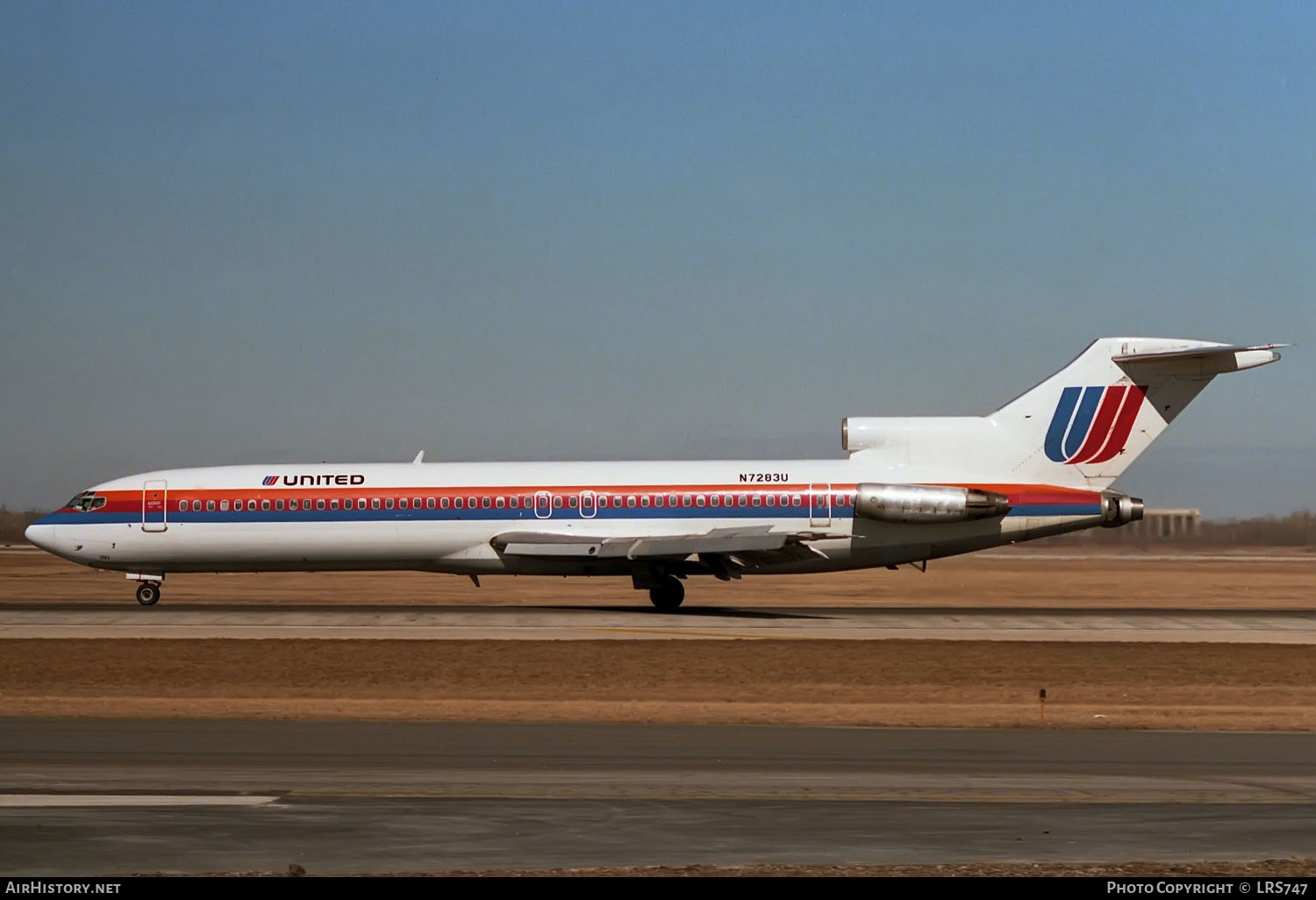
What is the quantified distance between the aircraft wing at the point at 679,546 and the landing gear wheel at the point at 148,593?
8832 mm

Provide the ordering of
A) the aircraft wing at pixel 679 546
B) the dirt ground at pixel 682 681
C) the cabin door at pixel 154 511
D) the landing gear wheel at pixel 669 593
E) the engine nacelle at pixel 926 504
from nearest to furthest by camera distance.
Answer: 1. the dirt ground at pixel 682 681
2. the aircraft wing at pixel 679 546
3. the engine nacelle at pixel 926 504
4. the landing gear wheel at pixel 669 593
5. the cabin door at pixel 154 511

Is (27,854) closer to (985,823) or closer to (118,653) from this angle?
(985,823)

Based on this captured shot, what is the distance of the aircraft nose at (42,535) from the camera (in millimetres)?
37688

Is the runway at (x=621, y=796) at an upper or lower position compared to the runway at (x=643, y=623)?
lower

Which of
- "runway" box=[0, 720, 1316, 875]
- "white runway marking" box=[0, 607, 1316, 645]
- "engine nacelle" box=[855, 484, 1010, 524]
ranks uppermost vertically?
"engine nacelle" box=[855, 484, 1010, 524]

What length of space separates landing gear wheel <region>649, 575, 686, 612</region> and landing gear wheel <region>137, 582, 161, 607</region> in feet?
41.5

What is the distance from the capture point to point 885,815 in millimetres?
11484

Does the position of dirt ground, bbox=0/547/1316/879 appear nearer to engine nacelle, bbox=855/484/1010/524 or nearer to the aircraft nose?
engine nacelle, bbox=855/484/1010/524

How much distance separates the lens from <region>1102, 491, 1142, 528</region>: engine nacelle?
35.4m

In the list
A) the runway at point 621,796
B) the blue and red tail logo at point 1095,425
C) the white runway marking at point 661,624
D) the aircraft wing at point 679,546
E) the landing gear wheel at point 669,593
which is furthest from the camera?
the blue and red tail logo at point 1095,425

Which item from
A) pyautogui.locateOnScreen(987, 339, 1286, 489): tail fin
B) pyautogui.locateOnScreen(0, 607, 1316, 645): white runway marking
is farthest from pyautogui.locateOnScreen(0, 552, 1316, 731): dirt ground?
pyautogui.locateOnScreen(987, 339, 1286, 489): tail fin

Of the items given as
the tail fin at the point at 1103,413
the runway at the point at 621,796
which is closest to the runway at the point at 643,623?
the tail fin at the point at 1103,413

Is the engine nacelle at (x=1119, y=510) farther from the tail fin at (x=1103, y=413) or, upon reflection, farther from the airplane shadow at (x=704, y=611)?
the airplane shadow at (x=704, y=611)
